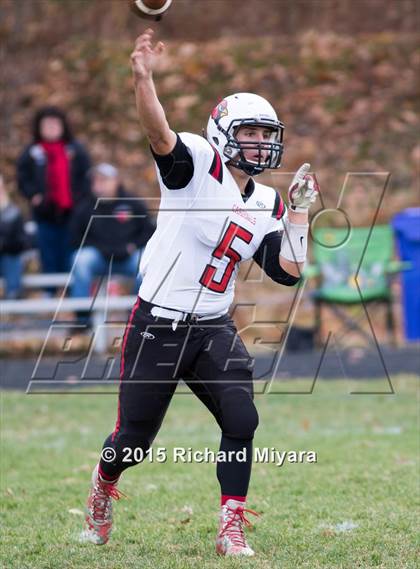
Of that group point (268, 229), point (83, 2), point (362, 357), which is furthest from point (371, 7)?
point (268, 229)

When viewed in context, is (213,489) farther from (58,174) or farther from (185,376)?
(58,174)

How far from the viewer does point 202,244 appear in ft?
13.6

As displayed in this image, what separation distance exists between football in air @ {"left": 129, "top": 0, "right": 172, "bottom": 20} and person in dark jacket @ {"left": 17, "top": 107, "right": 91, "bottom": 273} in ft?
19.9

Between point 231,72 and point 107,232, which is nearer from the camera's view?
point 107,232

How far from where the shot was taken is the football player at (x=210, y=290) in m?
4.01

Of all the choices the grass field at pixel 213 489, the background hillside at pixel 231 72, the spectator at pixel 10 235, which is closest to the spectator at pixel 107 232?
the spectator at pixel 10 235

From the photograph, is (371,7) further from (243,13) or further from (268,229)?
(268,229)

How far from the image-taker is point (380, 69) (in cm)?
1535

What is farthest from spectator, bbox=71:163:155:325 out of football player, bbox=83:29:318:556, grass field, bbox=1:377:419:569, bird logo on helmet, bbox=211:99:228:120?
football player, bbox=83:29:318:556

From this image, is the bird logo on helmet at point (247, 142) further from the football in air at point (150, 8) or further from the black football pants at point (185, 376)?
the black football pants at point (185, 376)

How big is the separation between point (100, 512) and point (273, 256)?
4.00ft

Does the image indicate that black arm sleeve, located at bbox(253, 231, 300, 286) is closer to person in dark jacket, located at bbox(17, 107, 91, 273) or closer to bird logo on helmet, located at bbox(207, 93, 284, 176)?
bird logo on helmet, located at bbox(207, 93, 284, 176)

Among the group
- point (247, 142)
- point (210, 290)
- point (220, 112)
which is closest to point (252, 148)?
point (247, 142)

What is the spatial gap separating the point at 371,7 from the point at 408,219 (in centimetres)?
663
